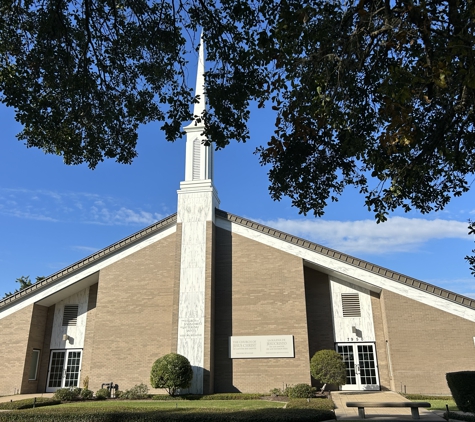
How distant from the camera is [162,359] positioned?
20922 mm

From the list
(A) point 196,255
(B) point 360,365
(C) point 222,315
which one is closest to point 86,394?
(C) point 222,315

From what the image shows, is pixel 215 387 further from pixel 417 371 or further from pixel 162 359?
pixel 417 371

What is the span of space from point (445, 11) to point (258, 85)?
12.3 feet

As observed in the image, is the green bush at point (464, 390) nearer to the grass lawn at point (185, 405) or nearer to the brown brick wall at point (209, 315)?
the grass lawn at point (185, 405)

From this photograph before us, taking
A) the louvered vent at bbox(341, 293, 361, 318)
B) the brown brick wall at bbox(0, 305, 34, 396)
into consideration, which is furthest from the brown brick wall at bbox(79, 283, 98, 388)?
the louvered vent at bbox(341, 293, 361, 318)

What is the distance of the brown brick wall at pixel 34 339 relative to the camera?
23.0 m

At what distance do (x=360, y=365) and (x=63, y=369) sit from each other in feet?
51.8

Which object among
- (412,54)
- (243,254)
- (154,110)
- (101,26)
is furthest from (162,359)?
(412,54)

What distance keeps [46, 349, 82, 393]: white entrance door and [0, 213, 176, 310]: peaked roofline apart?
366 centimetres

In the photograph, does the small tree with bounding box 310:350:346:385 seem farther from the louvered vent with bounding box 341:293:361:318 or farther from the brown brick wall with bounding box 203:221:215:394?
the brown brick wall with bounding box 203:221:215:394

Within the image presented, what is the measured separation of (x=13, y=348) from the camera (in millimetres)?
23172

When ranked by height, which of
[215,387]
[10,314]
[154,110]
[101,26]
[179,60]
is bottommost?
[215,387]

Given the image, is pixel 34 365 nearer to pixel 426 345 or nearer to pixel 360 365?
pixel 360 365

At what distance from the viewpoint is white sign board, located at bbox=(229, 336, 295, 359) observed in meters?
21.7
